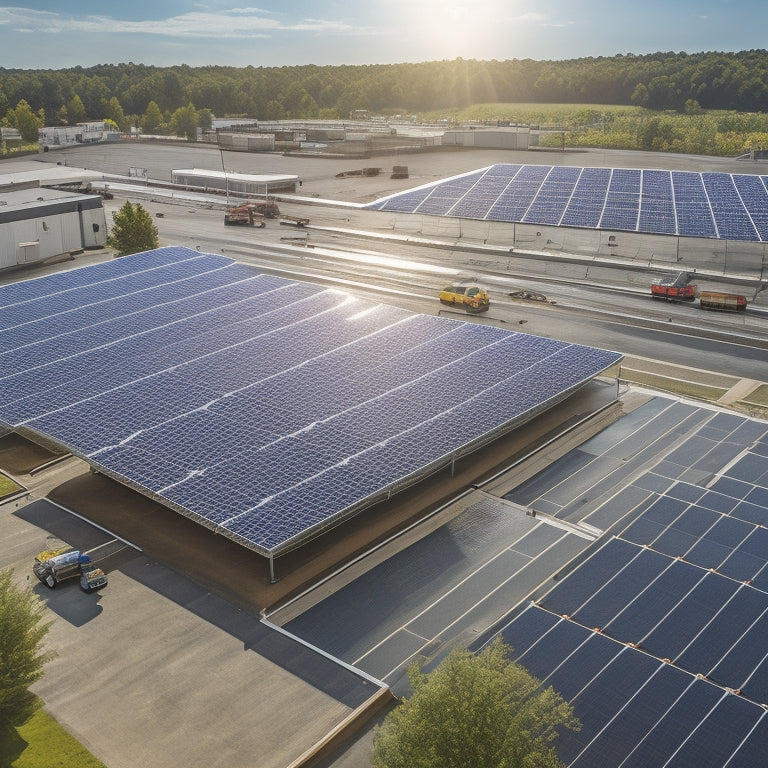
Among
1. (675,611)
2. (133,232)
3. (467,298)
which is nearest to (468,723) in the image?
(675,611)

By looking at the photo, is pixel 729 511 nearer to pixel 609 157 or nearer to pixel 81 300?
pixel 81 300

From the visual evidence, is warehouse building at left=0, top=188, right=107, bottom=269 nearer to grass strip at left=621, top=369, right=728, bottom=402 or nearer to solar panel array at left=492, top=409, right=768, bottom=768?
grass strip at left=621, top=369, right=728, bottom=402

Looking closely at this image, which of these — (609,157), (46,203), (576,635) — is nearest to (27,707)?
(576,635)

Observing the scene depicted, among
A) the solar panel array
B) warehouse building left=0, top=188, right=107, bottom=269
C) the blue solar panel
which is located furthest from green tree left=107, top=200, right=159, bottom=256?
the solar panel array

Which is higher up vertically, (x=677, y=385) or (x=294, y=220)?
(x=294, y=220)

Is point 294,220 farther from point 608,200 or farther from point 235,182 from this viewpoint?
point 608,200

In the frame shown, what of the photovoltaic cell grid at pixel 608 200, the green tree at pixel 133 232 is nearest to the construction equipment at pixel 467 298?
the photovoltaic cell grid at pixel 608 200

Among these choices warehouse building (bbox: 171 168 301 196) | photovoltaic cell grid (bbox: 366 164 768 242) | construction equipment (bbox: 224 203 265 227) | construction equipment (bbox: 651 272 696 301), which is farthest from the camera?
warehouse building (bbox: 171 168 301 196)
